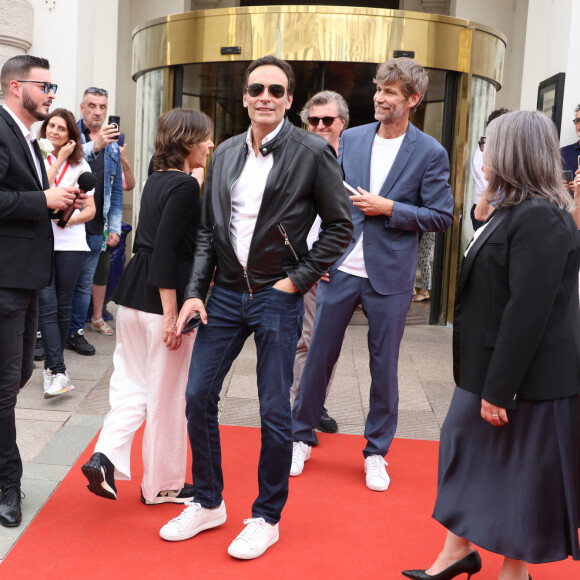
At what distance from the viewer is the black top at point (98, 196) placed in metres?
6.82

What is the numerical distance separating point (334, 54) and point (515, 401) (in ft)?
21.0

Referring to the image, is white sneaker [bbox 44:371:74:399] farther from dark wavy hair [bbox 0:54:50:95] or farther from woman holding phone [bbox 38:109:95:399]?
dark wavy hair [bbox 0:54:50:95]

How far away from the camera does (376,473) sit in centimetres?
422

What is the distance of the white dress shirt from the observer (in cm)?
333

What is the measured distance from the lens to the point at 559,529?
281 centimetres

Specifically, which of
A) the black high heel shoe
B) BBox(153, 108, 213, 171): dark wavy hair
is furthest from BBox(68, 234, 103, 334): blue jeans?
the black high heel shoe

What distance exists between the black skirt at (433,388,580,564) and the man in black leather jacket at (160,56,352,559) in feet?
2.75

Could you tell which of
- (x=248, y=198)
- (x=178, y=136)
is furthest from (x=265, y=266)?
(x=178, y=136)

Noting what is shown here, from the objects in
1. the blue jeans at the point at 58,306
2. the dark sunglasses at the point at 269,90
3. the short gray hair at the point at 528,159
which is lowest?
the blue jeans at the point at 58,306

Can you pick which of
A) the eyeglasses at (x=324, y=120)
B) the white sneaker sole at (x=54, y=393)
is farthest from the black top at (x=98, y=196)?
the eyeglasses at (x=324, y=120)

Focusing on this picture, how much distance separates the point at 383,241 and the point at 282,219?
1.12 m

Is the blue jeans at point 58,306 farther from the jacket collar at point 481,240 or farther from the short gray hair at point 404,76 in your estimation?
the jacket collar at point 481,240

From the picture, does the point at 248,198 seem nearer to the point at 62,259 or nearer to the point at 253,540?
the point at 253,540

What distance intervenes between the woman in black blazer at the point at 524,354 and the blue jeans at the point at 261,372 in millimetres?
791
